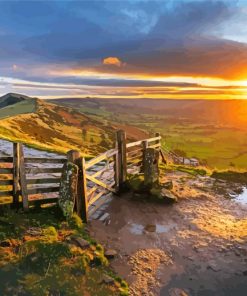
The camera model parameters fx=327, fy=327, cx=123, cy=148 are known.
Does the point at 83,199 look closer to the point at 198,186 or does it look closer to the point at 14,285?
the point at 14,285

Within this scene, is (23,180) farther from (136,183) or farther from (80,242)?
Result: (136,183)

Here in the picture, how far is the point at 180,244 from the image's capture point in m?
11.1

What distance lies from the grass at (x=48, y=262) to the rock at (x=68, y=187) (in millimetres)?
580

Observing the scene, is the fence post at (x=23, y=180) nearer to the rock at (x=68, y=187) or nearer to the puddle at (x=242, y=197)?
the rock at (x=68, y=187)

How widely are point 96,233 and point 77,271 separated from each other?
8.94 feet

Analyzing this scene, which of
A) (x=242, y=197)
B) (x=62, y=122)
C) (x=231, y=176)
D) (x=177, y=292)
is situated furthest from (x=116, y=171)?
(x=62, y=122)

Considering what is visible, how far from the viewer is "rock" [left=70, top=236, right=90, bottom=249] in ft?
31.9

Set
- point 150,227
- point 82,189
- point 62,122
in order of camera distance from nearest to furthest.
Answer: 1. point 82,189
2. point 150,227
3. point 62,122

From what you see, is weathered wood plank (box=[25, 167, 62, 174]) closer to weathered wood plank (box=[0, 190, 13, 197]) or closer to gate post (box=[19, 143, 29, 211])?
gate post (box=[19, 143, 29, 211])

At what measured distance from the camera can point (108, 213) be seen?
13.3m

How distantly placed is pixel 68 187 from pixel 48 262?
2933 millimetres

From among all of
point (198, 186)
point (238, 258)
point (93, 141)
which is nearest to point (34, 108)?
point (93, 141)

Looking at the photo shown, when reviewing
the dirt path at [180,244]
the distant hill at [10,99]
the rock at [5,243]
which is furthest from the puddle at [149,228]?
the distant hill at [10,99]

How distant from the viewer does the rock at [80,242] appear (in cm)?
971
